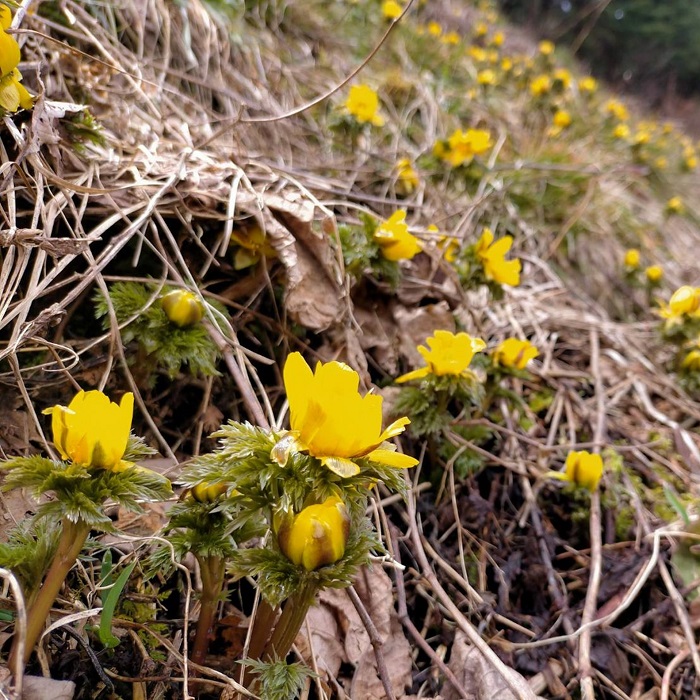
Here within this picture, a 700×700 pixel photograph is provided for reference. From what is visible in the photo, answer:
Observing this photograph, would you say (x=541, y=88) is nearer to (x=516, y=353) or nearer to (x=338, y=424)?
(x=516, y=353)

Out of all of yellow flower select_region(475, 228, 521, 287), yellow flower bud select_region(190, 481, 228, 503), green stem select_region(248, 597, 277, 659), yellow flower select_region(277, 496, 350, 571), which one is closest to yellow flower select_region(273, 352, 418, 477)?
yellow flower select_region(277, 496, 350, 571)

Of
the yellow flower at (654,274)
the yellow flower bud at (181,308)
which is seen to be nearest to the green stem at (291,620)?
the yellow flower bud at (181,308)

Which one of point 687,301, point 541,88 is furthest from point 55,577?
point 541,88

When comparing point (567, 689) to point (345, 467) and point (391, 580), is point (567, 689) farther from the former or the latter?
point (345, 467)

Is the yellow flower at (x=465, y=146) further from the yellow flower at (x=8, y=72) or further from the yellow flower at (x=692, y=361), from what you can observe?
the yellow flower at (x=8, y=72)

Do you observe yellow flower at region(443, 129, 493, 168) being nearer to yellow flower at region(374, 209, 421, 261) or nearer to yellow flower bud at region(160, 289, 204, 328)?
yellow flower at region(374, 209, 421, 261)

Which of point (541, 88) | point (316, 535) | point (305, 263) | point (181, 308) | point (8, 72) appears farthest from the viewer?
point (541, 88)

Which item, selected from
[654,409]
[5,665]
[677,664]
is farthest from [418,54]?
[5,665]

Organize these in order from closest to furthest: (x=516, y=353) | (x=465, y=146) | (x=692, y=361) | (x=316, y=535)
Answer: (x=316, y=535) → (x=516, y=353) → (x=692, y=361) → (x=465, y=146)
